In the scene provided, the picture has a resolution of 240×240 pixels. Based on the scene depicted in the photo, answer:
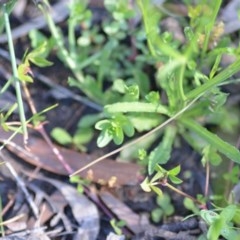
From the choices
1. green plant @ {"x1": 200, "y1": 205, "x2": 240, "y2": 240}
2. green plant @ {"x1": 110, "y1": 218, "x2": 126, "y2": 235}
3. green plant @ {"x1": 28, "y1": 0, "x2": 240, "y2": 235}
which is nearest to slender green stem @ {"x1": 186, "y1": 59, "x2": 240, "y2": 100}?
green plant @ {"x1": 28, "y1": 0, "x2": 240, "y2": 235}

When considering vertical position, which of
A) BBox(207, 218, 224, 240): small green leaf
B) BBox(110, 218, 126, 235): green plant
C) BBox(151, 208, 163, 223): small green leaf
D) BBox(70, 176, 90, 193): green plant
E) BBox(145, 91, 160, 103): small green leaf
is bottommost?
BBox(151, 208, 163, 223): small green leaf

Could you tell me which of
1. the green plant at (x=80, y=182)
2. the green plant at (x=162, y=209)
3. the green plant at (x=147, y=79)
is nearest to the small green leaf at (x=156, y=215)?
the green plant at (x=162, y=209)

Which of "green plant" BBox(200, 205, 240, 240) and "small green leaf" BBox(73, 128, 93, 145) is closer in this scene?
"green plant" BBox(200, 205, 240, 240)

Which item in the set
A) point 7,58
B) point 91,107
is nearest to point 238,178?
point 91,107

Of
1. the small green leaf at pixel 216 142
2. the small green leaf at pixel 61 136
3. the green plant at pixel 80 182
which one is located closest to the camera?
the small green leaf at pixel 216 142

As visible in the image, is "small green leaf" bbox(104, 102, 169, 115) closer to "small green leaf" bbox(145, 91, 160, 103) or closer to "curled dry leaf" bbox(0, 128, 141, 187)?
"small green leaf" bbox(145, 91, 160, 103)

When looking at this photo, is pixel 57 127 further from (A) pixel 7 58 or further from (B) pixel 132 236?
(B) pixel 132 236

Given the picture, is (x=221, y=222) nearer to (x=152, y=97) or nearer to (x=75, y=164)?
(x=152, y=97)

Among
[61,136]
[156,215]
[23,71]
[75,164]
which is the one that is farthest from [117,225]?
[23,71]

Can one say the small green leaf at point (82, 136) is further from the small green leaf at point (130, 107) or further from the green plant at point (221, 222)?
the green plant at point (221, 222)
